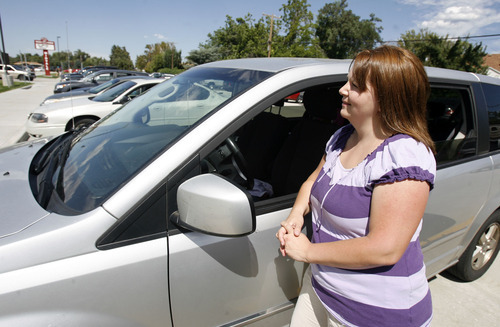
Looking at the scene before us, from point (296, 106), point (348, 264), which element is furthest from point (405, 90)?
point (296, 106)

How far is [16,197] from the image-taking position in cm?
136

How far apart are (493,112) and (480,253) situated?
1307 millimetres

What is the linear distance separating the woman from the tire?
6.30 ft

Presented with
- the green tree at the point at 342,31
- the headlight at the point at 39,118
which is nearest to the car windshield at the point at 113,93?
the headlight at the point at 39,118

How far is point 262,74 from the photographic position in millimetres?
1599

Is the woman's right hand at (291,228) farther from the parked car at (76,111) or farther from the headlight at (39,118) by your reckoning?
the headlight at (39,118)

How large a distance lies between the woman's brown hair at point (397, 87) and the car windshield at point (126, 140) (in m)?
0.60

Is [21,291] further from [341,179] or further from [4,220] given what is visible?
[341,179]

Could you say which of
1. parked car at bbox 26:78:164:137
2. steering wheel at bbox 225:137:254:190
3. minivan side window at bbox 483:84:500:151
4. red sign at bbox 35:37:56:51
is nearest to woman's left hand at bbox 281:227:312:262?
steering wheel at bbox 225:137:254:190

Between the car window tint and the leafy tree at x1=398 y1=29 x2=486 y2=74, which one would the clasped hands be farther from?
the leafy tree at x1=398 y1=29 x2=486 y2=74

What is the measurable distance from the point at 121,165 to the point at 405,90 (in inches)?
48.0

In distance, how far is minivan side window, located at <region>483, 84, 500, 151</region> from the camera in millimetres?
2324

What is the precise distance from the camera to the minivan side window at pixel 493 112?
2324mm

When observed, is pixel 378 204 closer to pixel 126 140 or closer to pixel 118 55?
pixel 126 140
